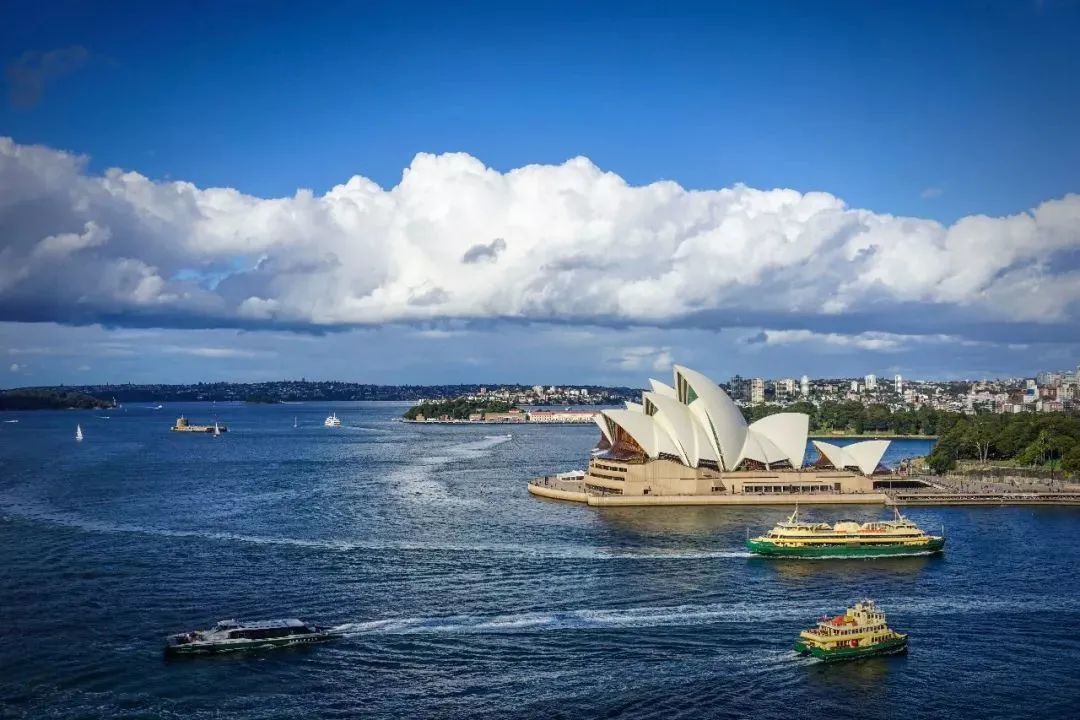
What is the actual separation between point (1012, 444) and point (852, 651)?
2247 inches

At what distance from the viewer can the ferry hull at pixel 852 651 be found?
2648 centimetres

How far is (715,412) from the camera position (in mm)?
60188

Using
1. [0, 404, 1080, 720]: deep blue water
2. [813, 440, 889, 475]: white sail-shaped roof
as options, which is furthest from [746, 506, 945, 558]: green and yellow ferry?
[813, 440, 889, 475]: white sail-shaped roof

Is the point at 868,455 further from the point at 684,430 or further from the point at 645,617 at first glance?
the point at 645,617

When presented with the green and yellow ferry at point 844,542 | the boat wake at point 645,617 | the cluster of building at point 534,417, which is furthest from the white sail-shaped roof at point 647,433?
the cluster of building at point 534,417

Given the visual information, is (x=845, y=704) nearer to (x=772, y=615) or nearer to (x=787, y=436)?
(x=772, y=615)

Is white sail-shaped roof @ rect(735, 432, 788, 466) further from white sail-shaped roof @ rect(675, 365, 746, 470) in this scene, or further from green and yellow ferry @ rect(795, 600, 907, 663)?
green and yellow ferry @ rect(795, 600, 907, 663)

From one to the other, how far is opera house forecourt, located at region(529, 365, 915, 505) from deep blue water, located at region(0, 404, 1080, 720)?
2.61 metres

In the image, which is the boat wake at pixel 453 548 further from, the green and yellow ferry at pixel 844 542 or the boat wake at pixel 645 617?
the boat wake at pixel 645 617

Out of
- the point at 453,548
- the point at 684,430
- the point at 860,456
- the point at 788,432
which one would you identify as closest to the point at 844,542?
the point at 453,548

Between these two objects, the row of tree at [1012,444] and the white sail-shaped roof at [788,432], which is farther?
the row of tree at [1012,444]

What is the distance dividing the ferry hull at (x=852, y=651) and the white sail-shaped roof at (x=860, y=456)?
33775 mm

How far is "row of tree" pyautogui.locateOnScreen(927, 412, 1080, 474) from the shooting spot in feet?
234

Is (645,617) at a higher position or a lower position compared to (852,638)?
lower
